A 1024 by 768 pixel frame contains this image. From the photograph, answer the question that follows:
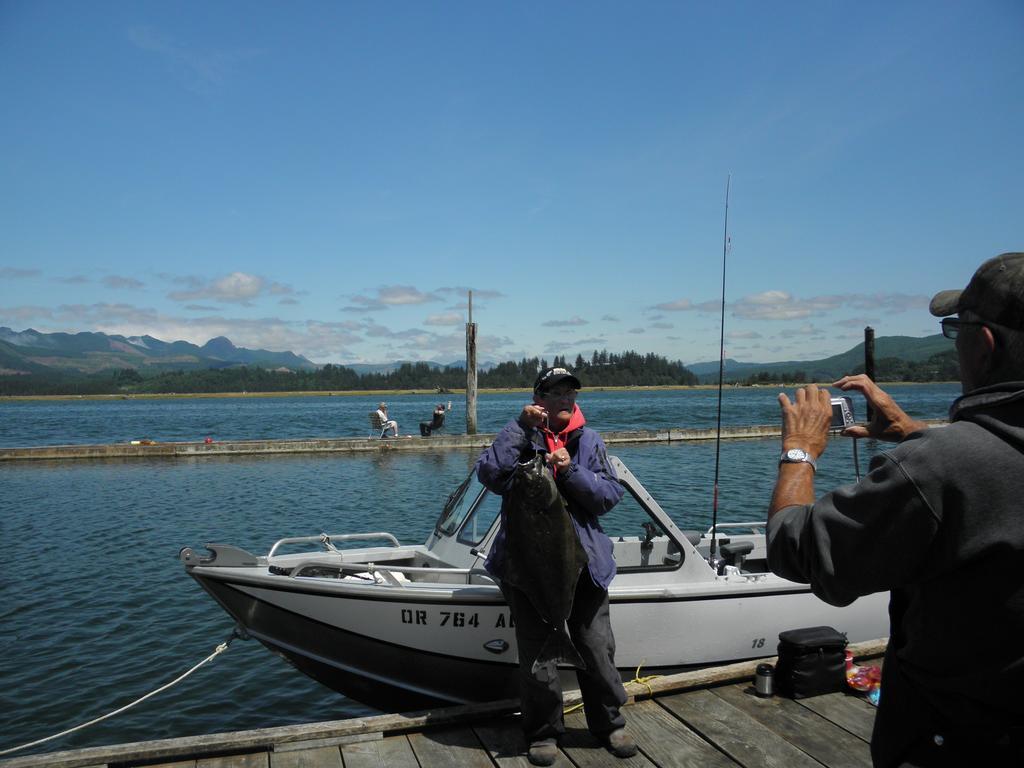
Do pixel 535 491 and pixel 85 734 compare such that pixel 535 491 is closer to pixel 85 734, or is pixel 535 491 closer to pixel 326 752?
pixel 326 752

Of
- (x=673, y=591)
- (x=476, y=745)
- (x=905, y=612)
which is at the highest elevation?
(x=905, y=612)

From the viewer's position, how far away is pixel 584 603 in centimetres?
449

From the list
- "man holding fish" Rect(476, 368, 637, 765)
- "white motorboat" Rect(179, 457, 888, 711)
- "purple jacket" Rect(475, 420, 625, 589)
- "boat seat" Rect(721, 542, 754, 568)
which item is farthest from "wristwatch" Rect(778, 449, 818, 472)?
"boat seat" Rect(721, 542, 754, 568)

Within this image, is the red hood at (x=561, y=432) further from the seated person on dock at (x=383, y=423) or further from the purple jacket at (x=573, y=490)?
the seated person on dock at (x=383, y=423)

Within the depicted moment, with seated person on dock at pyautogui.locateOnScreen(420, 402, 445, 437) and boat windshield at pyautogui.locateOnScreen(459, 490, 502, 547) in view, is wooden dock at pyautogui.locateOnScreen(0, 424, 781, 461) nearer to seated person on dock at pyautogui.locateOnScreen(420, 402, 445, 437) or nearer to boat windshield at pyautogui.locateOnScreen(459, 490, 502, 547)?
seated person on dock at pyautogui.locateOnScreen(420, 402, 445, 437)

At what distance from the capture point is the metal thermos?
16.4 feet

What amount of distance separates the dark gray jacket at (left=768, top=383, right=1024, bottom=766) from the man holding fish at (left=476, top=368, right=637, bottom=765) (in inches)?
91.5

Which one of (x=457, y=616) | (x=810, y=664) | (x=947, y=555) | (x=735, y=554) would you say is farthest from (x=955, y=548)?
(x=735, y=554)

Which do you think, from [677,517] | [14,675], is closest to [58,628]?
[14,675]

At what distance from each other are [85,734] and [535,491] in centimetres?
570

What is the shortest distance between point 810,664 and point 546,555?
215 centimetres

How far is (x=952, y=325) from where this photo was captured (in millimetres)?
1900

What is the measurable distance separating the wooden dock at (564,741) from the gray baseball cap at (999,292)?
329 centimetres

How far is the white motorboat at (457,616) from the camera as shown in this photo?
536cm
